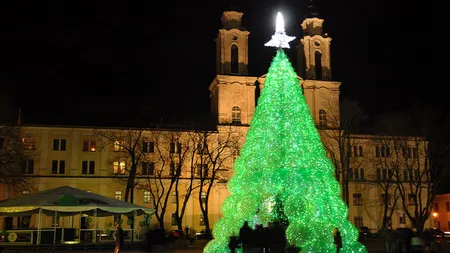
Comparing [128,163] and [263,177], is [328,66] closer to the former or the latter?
[128,163]

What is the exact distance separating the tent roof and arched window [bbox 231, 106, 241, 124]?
Answer: 33.2m

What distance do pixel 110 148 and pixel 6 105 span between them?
20325 millimetres

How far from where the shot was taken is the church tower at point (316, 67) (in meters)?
66.2

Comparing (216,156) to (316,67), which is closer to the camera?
(216,156)

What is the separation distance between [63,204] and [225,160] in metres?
31.4

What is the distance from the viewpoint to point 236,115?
210ft

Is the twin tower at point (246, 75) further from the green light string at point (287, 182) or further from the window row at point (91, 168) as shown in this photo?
the green light string at point (287, 182)

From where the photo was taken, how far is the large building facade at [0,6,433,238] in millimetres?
59781

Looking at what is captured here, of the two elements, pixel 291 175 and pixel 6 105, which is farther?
pixel 6 105

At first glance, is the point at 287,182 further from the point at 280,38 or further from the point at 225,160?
the point at 225,160

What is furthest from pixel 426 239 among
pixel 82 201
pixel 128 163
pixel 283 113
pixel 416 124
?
pixel 128 163

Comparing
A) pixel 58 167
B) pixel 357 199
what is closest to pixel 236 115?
pixel 357 199

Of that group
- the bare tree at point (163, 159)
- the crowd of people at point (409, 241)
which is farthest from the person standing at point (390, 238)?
the bare tree at point (163, 159)

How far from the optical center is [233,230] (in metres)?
22.4
